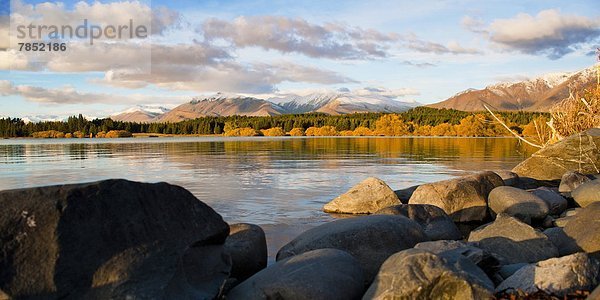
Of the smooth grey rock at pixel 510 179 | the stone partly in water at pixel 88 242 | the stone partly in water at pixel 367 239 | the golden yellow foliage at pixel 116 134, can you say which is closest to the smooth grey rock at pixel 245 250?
the stone partly in water at pixel 367 239

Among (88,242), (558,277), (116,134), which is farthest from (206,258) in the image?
(116,134)

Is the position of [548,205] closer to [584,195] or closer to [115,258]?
[584,195]

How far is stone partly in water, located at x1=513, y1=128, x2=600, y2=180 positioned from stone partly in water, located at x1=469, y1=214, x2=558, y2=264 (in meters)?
12.6

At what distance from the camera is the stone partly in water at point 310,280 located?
638 centimetres

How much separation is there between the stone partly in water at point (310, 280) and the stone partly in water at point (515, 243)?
2.89m

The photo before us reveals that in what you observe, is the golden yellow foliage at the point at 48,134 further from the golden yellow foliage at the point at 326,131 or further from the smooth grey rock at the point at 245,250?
the smooth grey rock at the point at 245,250

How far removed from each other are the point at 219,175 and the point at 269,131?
123438 millimetres

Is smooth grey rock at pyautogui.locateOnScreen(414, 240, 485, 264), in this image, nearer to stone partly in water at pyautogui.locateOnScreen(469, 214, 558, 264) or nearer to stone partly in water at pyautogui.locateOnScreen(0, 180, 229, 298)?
stone partly in water at pyautogui.locateOnScreen(469, 214, 558, 264)

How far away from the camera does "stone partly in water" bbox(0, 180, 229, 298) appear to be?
5520 millimetres

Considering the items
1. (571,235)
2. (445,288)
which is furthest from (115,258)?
(571,235)

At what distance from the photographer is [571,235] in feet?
30.8

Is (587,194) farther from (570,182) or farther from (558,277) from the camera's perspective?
(558,277)

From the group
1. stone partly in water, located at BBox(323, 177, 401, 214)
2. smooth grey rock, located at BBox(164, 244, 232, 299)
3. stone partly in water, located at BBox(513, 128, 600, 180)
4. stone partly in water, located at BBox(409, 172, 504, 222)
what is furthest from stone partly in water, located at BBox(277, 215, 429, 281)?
stone partly in water, located at BBox(513, 128, 600, 180)

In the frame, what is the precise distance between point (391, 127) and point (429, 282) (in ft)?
457
